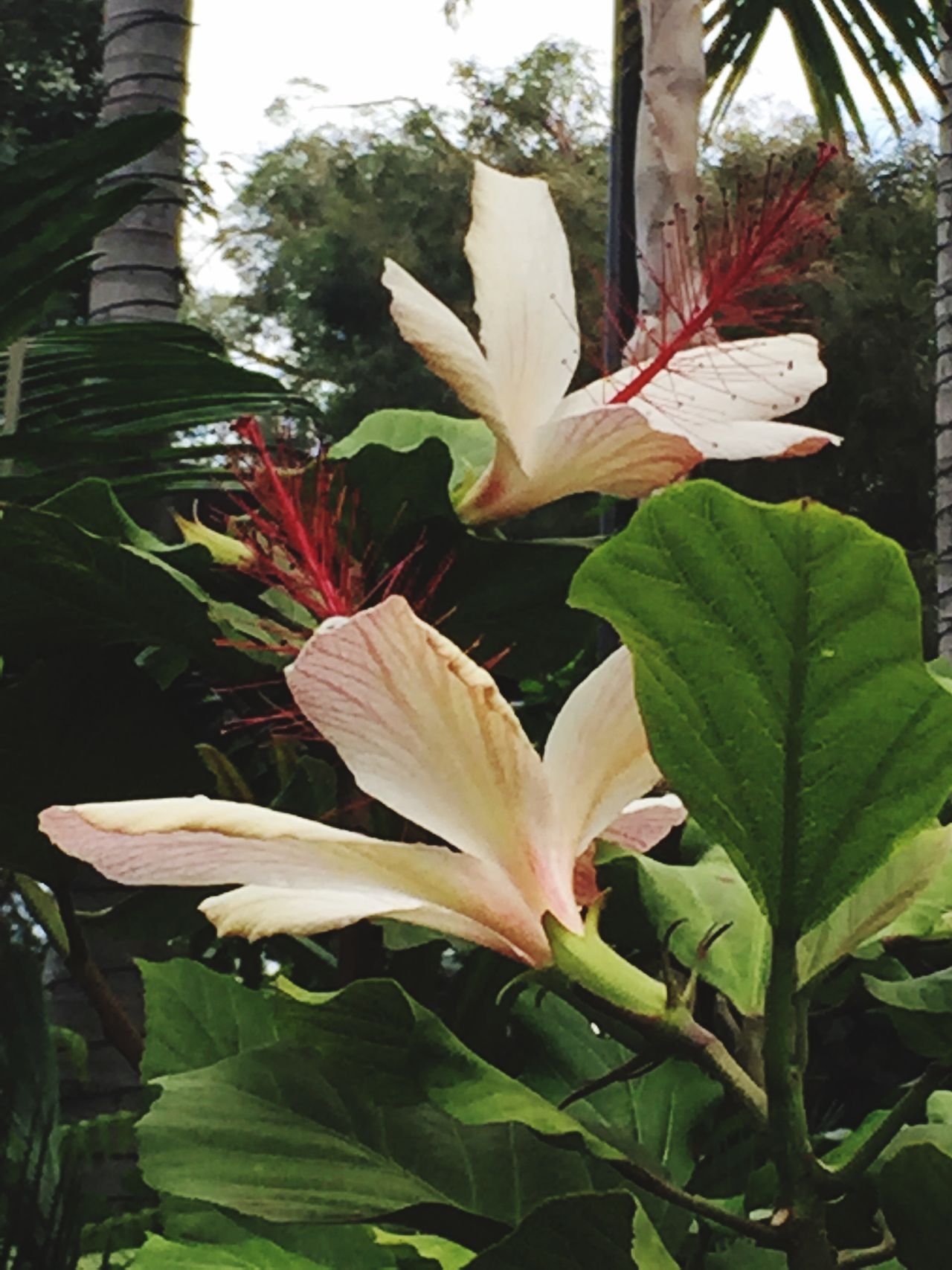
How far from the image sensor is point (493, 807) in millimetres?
247

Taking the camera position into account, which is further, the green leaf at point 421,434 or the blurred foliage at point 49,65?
the blurred foliage at point 49,65

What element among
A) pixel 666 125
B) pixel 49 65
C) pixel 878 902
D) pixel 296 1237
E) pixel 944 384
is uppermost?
pixel 49 65

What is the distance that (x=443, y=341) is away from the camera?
1.07ft

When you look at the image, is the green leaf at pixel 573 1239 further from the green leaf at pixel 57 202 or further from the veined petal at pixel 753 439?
the green leaf at pixel 57 202

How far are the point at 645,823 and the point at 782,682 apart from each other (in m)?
0.12

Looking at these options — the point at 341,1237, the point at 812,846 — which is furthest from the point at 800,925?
the point at 341,1237

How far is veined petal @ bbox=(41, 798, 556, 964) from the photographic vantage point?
0.71 feet

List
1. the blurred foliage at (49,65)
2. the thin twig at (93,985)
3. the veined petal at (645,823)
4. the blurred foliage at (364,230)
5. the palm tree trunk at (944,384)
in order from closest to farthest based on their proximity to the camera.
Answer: the veined petal at (645,823), the thin twig at (93,985), the palm tree trunk at (944,384), the blurred foliage at (49,65), the blurred foliage at (364,230)

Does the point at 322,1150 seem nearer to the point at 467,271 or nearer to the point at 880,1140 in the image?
the point at 880,1140

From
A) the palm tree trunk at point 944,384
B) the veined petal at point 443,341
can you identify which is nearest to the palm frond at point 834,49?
the palm tree trunk at point 944,384

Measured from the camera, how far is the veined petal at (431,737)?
0.74ft

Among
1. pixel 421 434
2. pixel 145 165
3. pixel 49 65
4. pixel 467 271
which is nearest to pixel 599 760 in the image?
pixel 421 434

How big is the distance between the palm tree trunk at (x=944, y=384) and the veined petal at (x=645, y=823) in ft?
5.50

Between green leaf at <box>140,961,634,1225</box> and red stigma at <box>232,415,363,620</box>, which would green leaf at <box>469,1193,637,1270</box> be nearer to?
green leaf at <box>140,961,634,1225</box>
